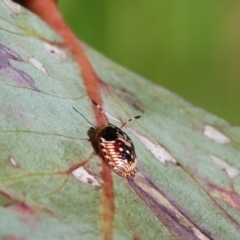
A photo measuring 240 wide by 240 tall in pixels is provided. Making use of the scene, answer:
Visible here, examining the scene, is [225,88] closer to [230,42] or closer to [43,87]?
[230,42]

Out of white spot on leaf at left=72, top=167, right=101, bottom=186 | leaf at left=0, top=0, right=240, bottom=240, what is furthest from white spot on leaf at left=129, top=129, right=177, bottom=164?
white spot on leaf at left=72, top=167, right=101, bottom=186

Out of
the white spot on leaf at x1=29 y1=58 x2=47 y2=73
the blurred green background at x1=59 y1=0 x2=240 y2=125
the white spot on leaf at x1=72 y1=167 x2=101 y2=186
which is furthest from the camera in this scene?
the blurred green background at x1=59 y1=0 x2=240 y2=125

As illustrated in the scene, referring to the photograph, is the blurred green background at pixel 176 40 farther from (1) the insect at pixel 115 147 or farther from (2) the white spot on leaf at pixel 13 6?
(1) the insect at pixel 115 147

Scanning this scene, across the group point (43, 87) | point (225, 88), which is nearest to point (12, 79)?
point (43, 87)

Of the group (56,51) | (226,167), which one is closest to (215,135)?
(226,167)

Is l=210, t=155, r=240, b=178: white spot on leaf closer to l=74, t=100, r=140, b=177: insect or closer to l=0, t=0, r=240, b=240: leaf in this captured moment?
l=0, t=0, r=240, b=240: leaf

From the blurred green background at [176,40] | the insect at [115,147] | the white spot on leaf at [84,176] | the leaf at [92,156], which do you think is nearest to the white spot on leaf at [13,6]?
the leaf at [92,156]

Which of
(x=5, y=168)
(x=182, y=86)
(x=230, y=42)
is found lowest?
(x=182, y=86)
